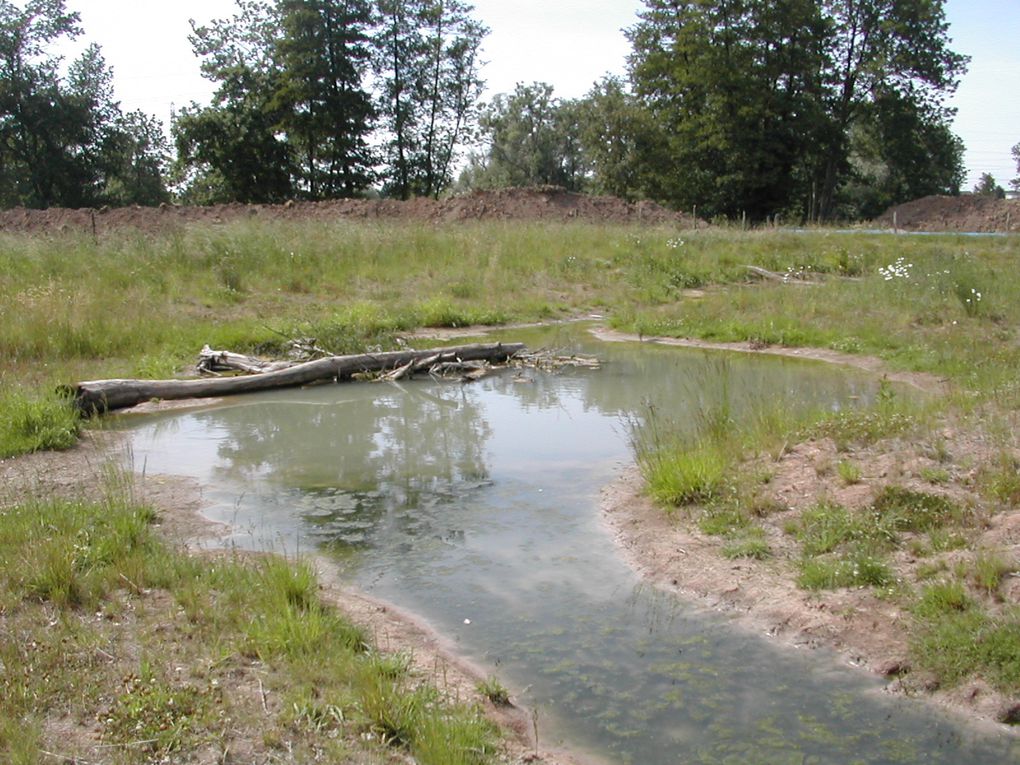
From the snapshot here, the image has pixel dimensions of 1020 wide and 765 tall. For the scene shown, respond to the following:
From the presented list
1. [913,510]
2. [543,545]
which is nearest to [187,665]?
[543,545]

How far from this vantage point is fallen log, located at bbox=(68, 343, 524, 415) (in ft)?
36.9

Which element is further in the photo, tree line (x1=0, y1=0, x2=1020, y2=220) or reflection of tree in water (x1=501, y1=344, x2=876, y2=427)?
tree line (x1=0, y1=0, x2=1020, y2=220)

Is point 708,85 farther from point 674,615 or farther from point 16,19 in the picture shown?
point 674,615

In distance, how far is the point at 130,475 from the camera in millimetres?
7805

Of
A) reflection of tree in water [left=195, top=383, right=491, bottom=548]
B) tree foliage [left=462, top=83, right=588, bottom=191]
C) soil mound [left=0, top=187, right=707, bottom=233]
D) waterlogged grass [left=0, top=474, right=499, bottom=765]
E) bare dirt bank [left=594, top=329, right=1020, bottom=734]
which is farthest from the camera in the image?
tree foliage [left=462, top=83, right=588, bottom=191]

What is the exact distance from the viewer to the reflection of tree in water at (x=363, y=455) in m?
7.93

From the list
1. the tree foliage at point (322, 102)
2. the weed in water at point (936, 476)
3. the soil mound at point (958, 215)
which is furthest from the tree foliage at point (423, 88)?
the weed in water at point (936, 476)

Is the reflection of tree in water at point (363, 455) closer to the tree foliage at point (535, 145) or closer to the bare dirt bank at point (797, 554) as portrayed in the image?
the bare dirt bank at point (797, 554)

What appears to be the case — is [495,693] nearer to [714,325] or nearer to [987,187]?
[714,325]

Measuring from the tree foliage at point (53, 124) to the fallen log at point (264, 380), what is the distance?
Result: 1564 inches

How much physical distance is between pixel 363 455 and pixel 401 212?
26.7 metres

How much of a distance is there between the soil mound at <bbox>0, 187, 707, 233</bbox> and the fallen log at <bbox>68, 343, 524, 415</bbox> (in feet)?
57.8

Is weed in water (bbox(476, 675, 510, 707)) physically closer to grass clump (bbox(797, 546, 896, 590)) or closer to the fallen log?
grass clump (bbox(797, 546, 896, 590))

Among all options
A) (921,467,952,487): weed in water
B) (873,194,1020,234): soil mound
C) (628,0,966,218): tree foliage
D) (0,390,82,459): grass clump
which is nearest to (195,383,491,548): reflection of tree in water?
(0,390,82,459): grass clump
